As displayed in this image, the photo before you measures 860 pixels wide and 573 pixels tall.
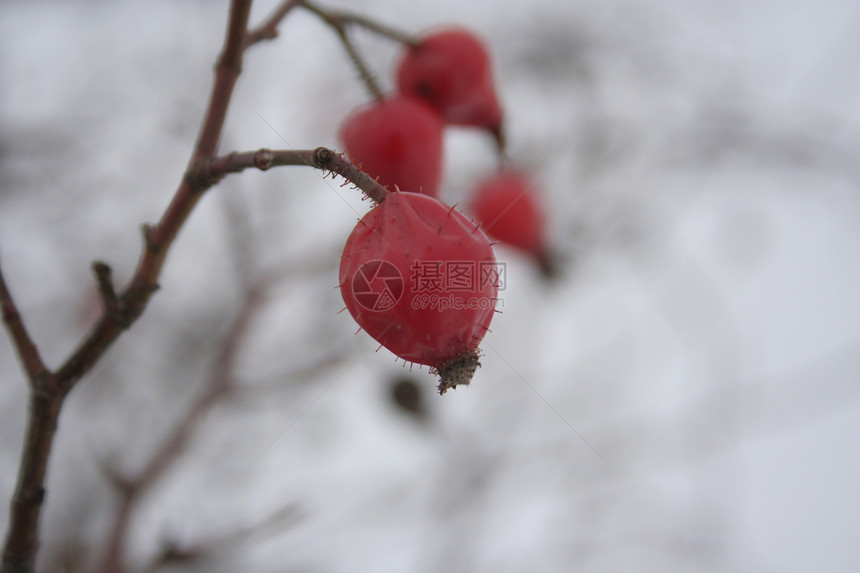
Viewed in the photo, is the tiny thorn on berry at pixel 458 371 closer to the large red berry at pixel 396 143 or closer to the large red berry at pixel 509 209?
the large red berry at pixel 396 143

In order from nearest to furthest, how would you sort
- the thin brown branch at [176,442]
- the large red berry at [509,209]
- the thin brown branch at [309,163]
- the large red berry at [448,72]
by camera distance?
the thin brown branch at [309,163] → the large red berry at [448,72] → the thin brown branch at [176,442] → the large red berry at [509,209]

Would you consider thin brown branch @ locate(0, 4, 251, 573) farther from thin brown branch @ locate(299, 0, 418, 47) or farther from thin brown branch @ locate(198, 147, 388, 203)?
thin brown branch @ locate(299, 0, 418, 47)

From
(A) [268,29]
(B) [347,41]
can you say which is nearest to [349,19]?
(B) [347,41]

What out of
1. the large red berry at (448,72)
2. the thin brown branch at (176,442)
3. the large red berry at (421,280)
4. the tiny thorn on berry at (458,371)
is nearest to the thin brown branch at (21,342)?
the large red berry at (421,280)

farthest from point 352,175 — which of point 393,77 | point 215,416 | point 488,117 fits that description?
point 215,416

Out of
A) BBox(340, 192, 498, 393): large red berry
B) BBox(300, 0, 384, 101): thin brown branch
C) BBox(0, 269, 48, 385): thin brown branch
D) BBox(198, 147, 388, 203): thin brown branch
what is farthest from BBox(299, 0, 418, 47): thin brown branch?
BBox(0, 269, 48, 385): thin brown branch

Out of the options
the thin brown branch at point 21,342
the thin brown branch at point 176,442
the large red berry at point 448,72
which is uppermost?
the large red berry at point 448,72
